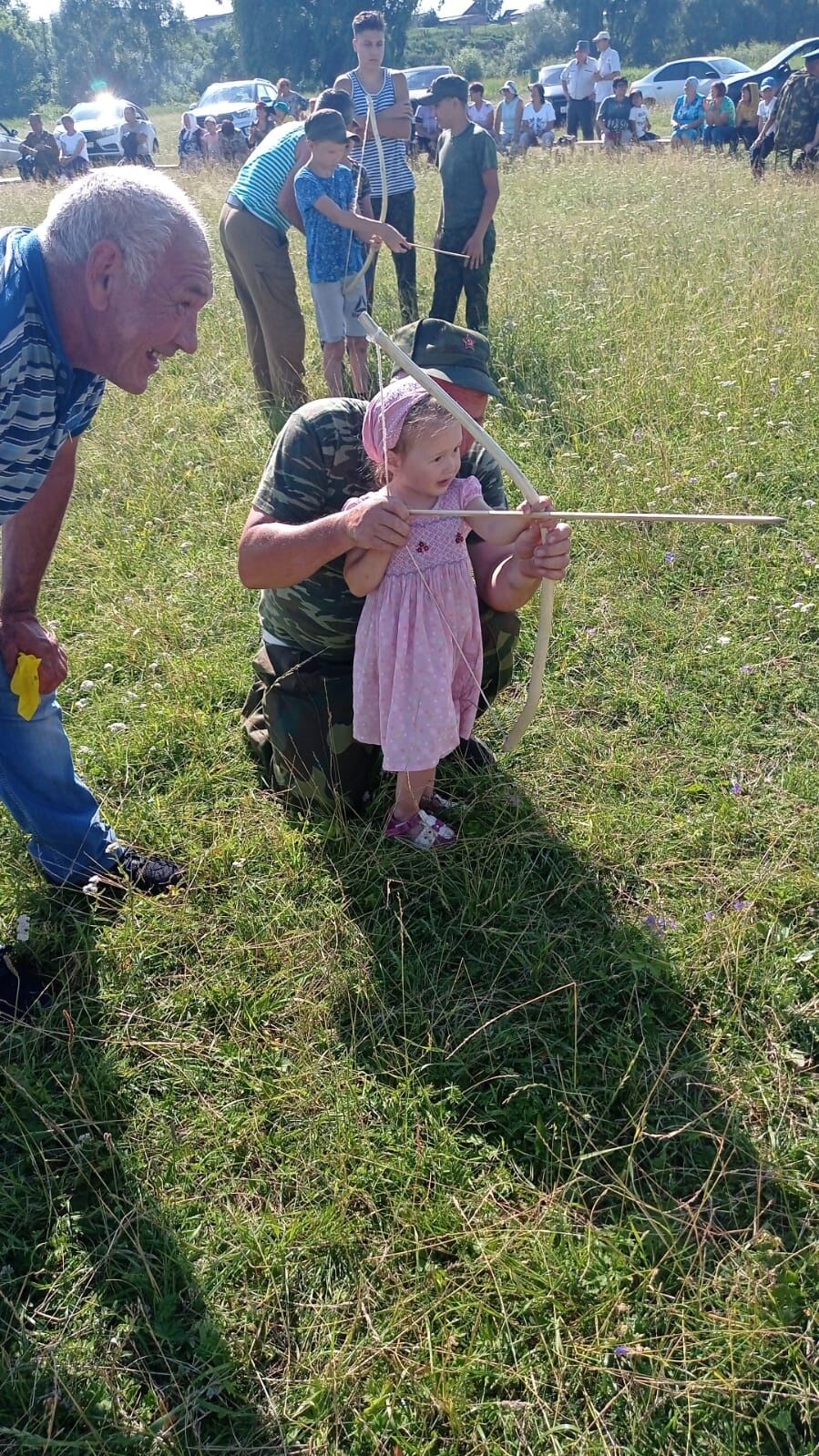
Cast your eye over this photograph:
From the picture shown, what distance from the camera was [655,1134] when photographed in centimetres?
204

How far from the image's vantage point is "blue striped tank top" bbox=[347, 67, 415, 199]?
21.2 feet

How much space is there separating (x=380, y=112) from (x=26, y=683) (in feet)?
18.5

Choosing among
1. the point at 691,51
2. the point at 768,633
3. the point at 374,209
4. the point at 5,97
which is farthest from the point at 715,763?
the point at 5,97

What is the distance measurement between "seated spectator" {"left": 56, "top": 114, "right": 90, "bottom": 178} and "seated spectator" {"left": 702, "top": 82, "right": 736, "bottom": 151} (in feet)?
35.1

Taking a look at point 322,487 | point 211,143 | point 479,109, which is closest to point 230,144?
point 211,143

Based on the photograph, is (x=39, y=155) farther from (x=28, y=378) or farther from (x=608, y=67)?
(x=28, y=378)

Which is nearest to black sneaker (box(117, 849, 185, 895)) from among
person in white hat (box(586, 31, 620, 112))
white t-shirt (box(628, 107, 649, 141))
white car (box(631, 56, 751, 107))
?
white t-shirt (box(628, 107, 649, 141))

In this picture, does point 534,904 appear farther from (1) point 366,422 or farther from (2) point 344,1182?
(1) point 366,422

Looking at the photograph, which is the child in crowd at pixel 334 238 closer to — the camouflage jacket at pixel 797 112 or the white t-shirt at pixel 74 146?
the camouflage jacket at pixel 797 112

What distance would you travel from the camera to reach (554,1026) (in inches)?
90.7

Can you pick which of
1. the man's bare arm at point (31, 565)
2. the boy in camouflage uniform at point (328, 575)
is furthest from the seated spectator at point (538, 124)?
the man's bare arm at point (31, 565)

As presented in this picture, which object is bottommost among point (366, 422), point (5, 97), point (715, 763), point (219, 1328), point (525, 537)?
point (219, 1328)

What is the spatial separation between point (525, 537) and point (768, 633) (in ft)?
4.94

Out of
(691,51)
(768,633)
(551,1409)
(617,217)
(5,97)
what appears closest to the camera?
(551,1409)
